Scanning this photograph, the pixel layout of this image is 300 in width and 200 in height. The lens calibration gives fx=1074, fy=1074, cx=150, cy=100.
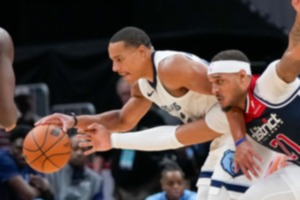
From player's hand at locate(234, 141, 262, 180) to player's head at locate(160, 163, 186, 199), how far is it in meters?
2.73

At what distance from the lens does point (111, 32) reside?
11.4m

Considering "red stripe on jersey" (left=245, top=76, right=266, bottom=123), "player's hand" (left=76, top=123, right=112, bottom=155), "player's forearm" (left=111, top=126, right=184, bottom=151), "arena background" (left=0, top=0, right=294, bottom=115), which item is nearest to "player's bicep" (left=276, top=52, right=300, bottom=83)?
"red stripe on jersey" (left=245, top=76, right=266, bottom=123)

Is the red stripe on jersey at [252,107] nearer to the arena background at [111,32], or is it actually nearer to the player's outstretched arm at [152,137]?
the player's outstretched arm at [152,137]

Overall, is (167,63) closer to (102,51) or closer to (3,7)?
(102,51)

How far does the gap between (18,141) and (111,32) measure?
283 cm

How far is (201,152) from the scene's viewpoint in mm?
9633

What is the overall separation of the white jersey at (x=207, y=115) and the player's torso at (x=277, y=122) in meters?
0.30

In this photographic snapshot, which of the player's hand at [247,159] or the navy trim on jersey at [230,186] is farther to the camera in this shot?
the navy trim on jersey at [230,186]

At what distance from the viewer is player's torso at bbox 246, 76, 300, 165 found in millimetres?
6090

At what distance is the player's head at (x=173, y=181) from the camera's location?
8898mm

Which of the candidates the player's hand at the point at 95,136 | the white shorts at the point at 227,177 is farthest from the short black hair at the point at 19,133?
the white shorts at the point at 227,177

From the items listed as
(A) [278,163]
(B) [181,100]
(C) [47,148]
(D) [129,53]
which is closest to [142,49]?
(D) [129,53]

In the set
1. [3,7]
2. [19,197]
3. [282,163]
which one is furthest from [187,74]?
[3,7]

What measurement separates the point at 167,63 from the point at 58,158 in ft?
3.29
